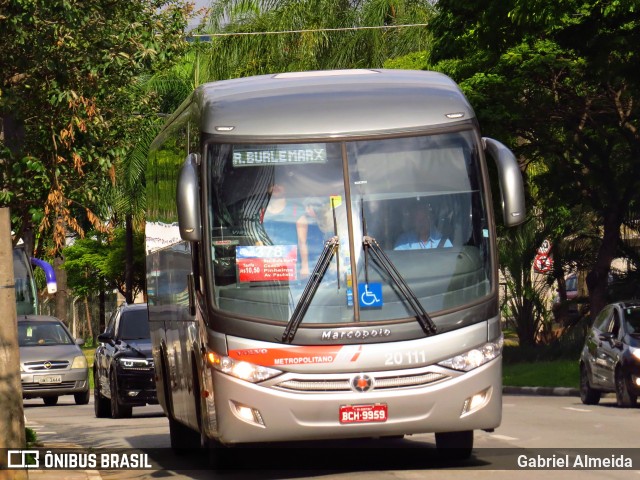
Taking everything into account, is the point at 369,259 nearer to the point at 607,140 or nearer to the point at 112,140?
the point at 112,140

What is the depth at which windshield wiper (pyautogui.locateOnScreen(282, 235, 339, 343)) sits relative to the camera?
36.1 ft

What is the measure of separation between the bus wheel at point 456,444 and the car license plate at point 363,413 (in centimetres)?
170

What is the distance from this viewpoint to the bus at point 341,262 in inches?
433

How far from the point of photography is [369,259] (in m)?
11.3

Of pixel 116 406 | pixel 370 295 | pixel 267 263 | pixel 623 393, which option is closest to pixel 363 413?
pixel 370 295

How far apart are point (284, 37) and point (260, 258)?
3072 centimetres

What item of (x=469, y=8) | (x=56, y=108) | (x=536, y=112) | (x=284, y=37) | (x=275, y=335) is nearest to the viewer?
(x=275, y=335)

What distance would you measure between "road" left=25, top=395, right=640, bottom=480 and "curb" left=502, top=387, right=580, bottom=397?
17.0ft

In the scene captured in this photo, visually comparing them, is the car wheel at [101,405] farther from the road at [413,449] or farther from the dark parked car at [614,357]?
the dark parked car at [614,357]

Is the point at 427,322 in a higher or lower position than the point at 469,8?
lower

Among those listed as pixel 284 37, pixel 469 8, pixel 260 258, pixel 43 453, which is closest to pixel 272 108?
pixel 260 258

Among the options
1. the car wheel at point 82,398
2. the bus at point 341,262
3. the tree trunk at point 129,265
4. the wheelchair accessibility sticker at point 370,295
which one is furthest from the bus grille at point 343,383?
the tree trunk at point 129,265

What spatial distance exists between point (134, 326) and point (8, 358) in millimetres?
12691

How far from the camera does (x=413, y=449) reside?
14.2m
